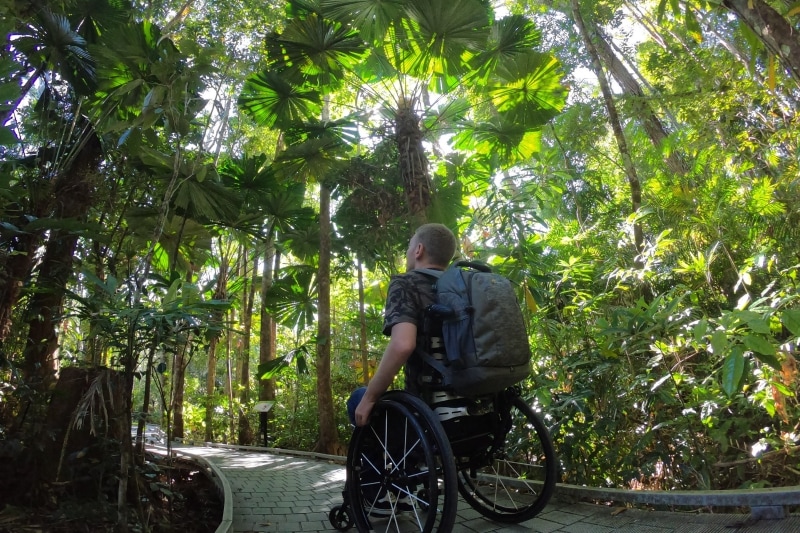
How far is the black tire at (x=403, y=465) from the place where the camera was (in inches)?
66.1

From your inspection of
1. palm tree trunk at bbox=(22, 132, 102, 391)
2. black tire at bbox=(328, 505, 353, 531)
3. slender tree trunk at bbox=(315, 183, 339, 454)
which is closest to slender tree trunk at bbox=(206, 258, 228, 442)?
slender tree trunk at bbox=(315, 183, 339, 454)

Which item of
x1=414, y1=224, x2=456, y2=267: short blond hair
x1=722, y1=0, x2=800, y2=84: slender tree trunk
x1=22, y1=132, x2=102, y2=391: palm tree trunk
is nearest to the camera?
x1=722, y1=0, x2=800, y2=84: slender tree trunk

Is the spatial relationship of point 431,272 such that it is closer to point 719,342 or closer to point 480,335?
point 480,335

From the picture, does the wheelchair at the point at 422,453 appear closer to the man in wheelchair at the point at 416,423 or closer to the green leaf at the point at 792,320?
the man in wheelchair at the point at 416,423

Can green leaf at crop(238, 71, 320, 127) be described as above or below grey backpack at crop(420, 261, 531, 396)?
above

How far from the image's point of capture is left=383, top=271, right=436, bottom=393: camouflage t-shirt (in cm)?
199

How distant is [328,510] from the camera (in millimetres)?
3029

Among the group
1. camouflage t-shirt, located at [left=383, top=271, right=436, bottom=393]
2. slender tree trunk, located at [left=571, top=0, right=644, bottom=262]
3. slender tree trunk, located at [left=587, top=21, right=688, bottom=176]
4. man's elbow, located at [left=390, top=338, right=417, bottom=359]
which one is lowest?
man's elbow, located at [left=390, top=338, right=417, bottom=359]

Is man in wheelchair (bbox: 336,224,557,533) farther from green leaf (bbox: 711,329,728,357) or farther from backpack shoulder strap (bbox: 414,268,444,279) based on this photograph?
green leaf (bbox: 711,329,728,357)

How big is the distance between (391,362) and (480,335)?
378mm

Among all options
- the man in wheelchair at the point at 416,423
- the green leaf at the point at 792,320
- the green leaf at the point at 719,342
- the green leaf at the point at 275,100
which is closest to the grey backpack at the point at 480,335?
the man in wheelchair at the point at 416,423

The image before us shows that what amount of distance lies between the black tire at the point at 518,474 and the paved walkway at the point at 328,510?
8 centimetres

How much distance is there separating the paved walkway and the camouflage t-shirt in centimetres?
84

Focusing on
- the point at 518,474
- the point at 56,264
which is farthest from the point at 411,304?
the point at 56,264
